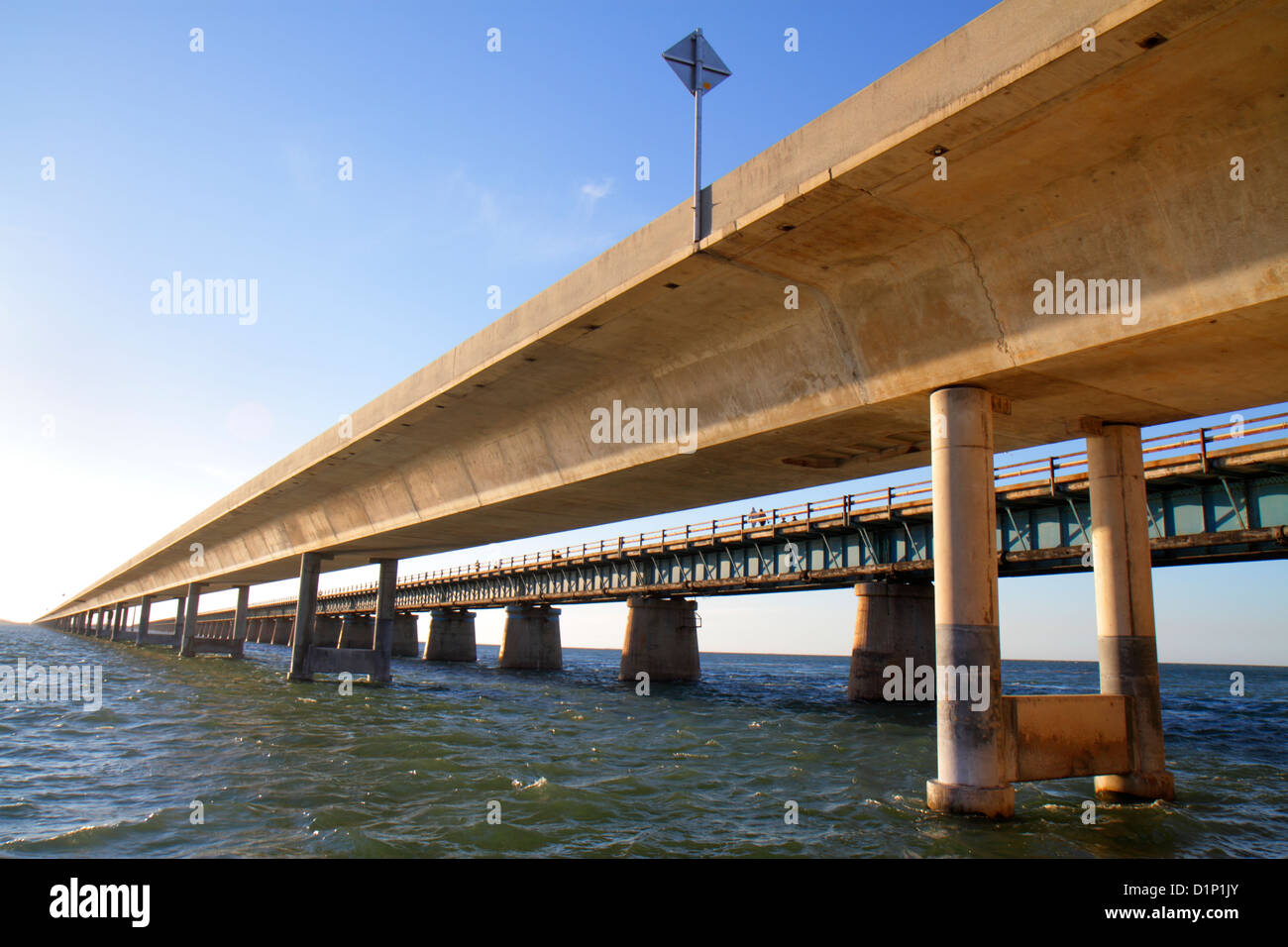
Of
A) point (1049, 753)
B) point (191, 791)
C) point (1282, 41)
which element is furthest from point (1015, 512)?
point (191, 791)

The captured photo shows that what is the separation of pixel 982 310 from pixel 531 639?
59.1 meters

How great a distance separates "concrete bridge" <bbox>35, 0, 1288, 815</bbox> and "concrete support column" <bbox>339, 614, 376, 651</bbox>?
84.0 metres

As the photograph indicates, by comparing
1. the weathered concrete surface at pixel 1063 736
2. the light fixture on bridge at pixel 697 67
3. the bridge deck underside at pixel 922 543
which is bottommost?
the weathered concrete surface at pixel 1063 736

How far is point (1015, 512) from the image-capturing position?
94.1 feet

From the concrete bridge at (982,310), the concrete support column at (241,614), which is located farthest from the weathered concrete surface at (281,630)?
the concrete bridge at (982,310)

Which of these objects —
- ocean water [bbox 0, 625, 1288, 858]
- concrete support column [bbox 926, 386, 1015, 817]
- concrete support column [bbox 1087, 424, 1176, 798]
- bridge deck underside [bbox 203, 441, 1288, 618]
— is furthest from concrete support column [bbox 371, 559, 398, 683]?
concrete support column [bbox 1087, 424, 1176, 798]

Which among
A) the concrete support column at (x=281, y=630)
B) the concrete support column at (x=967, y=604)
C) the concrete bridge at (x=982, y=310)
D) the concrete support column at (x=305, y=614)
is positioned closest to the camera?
the concrete bridge at (x=982, y=310)

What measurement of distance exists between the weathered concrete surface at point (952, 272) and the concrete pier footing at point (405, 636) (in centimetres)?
7808

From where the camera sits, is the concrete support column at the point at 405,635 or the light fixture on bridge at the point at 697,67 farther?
the concrete support column at the point at 405,635

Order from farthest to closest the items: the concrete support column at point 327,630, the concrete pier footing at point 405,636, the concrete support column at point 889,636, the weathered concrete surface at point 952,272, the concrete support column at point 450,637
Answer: the concrete support column at point 327,630
the concrete pier footing at point 405,636
the concrete support column at point 450,637
the concrete support column at point 889,636
the weathered concrete surface at point 952,272

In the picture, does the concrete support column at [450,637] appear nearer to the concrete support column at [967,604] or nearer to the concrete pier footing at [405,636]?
the concrete pier footing at [405,636]

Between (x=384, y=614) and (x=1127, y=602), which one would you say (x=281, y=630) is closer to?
(x=384, y=614)

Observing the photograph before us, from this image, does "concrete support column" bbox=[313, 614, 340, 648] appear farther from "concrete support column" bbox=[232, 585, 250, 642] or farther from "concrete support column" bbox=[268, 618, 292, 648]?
"concrete support column" bbox=[232, 585, 250, 642]

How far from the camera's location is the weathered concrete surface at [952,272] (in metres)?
7.59
